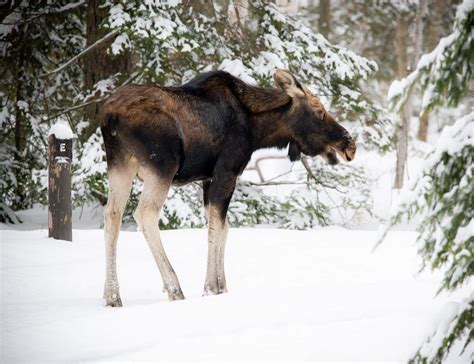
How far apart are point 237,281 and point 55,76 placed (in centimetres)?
761

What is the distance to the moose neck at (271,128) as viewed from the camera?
6383mm

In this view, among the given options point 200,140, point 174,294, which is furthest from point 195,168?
point 174,294

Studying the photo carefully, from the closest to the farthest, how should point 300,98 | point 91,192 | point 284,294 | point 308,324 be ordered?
point 308,324 < point 284,294 < point 300,98 < point 91,192

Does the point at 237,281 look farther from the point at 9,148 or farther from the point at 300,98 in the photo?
the point at 9,148

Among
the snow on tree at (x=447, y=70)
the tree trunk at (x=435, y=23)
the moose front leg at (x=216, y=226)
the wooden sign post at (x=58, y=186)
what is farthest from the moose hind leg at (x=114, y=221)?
the tree trunk at (x=435, y=23)

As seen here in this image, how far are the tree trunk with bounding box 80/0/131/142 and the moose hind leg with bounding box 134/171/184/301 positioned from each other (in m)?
6.76

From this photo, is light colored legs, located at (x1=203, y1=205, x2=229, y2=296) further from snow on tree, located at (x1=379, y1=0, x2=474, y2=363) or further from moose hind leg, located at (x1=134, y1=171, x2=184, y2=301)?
snow on tree, located at (x1=379, y1=0, x2=474, y2=363)

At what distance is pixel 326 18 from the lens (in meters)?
21.0

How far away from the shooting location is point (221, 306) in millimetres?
5168

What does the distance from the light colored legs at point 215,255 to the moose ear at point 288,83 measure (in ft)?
4.37

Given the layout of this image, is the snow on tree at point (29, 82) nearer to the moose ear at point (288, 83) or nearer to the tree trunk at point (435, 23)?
the moose ear at point (288, 83)

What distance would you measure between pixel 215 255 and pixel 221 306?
3.06ft

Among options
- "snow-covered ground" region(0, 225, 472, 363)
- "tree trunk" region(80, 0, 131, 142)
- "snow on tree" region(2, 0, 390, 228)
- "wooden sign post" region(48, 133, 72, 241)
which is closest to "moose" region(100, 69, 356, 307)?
"snow-covered ground" region(0, 225, 472, 363)

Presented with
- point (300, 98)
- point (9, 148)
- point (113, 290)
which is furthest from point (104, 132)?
point (9, 148)
